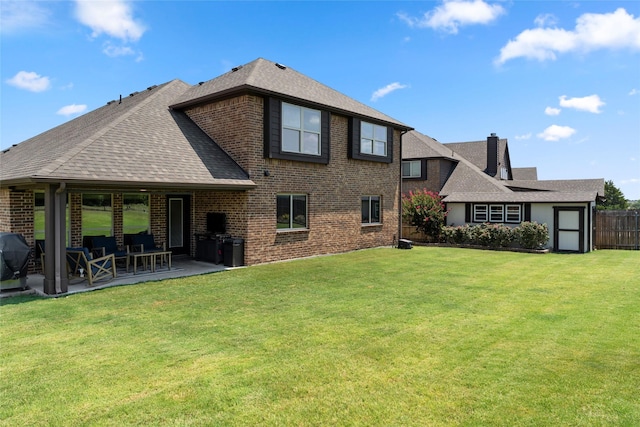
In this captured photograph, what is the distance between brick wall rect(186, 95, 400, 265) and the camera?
12.6 meters

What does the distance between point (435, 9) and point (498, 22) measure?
2284 millimetres

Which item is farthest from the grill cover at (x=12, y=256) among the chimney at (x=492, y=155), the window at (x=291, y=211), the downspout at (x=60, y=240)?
the chimney at (x=492, y=155)

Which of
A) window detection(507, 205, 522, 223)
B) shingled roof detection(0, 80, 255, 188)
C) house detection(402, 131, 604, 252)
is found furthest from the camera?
window detection(507, 205, 522, 223)

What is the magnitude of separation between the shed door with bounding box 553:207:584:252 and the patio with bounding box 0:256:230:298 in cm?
1583

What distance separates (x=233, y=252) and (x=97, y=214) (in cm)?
450

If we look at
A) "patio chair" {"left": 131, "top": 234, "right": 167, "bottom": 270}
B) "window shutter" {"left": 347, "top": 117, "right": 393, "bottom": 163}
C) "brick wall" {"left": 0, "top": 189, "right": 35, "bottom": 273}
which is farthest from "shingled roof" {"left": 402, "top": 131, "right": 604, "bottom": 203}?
"brick wall" {"left": 0, "top": 189, "right": 35, "bottom": 273}

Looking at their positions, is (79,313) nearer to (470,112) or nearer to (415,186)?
(415,186)

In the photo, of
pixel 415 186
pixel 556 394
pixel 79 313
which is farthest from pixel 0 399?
pixel 415 186

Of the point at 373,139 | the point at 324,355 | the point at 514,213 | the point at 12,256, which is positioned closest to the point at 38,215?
the point at 12,256

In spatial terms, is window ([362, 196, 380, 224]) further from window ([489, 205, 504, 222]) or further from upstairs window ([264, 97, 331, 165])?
window ([489, 205, 504, 222])

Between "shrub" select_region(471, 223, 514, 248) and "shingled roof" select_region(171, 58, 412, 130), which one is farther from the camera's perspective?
"shrub" select_region(471, 223, 514, 248)

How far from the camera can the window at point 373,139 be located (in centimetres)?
1694

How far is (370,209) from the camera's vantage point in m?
17.9

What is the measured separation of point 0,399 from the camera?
393 centimetres
